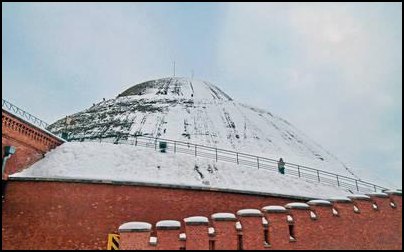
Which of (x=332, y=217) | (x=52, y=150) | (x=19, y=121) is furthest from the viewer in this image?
(x=52, y=150)

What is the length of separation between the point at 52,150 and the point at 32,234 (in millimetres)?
4506

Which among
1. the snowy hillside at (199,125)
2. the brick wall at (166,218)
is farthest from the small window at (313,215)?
the snowy hillside at (199,125)

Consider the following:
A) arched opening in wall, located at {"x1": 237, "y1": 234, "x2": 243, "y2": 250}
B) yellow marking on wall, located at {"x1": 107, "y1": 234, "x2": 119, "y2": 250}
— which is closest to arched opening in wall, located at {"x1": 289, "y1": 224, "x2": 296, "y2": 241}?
arched opening in wall, located at {"x1": 237, "y1": 234, "x2": 243, "y2": 250}

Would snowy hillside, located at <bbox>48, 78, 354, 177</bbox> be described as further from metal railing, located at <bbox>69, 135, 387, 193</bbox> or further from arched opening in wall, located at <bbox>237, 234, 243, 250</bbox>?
arched opening in wall, located at <bbox>237, 234, 243, 250</bbox>

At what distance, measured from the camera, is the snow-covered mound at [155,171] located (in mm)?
15102

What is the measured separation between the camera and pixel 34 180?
14.3 meters

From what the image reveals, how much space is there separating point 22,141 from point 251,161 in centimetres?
1221

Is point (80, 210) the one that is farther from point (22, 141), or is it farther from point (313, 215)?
point (313, 215)

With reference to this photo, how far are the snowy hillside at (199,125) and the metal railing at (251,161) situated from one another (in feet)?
3.83

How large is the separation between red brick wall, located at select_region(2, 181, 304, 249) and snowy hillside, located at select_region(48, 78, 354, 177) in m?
10.5

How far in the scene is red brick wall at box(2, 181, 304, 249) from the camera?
13.5 metres

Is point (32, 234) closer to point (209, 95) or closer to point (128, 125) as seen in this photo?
point (128, 125)

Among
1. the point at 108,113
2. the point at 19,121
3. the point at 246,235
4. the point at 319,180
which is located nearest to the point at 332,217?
the point at 246,235

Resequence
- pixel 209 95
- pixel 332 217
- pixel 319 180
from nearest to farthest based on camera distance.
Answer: pixel 332 217 → pixel 319 180 → pixel 209 95
